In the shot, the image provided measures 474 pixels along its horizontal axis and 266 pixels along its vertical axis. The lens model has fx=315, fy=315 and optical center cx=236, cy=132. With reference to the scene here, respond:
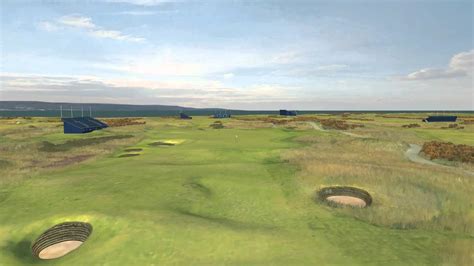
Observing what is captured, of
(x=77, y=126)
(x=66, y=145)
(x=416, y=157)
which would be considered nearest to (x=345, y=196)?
(x=416, y=157)

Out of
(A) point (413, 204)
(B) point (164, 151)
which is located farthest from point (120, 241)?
(B) point (164, 151)

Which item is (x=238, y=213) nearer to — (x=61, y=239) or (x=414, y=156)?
(x=61, y=239)

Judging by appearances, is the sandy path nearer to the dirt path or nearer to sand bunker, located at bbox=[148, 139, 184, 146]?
the dirt path

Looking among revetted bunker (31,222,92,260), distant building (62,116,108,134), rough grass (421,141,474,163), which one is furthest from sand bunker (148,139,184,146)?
rough grass (421,141,474,163)

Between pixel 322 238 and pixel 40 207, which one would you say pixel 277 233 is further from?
pixel 40 207

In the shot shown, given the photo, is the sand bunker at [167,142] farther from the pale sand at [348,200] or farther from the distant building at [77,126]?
the pale sand at [348,200]

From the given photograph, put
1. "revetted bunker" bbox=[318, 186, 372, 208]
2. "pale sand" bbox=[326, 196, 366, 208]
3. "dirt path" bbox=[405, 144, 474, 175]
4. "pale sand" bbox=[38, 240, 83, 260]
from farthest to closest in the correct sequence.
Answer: "dirt path" bbox=[405, 144, 474, 175], "revetted bunker" bbox=[318, 186, 372, 208], "pale sand" bbox=[326, 196, 366, 208], "pale sand" bbox=[38, 240, 83, 260]

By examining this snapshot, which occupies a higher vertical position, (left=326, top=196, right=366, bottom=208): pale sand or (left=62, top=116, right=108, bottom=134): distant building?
(left=62, top=116, right=108, bottom=134): distant building
